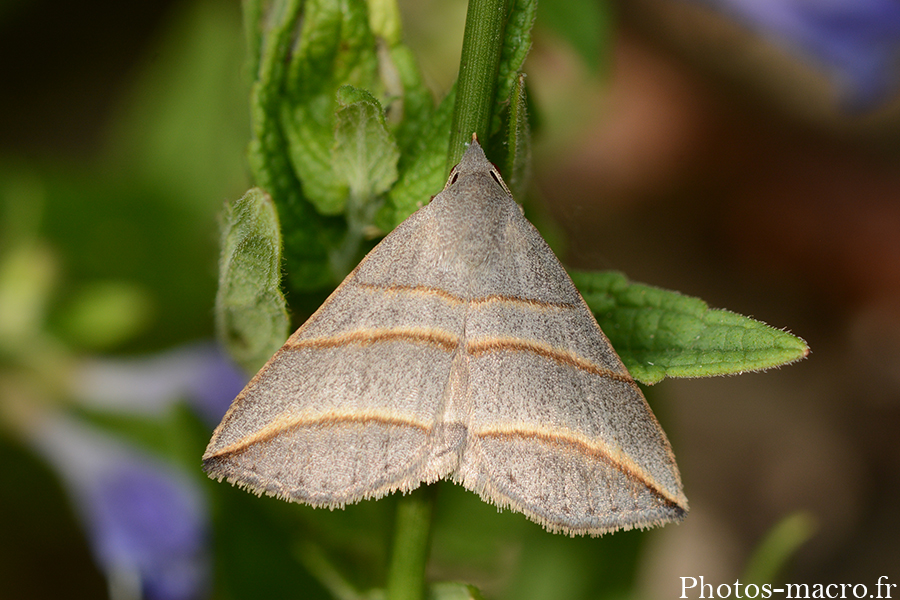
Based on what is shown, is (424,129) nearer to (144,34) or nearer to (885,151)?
(144,34)

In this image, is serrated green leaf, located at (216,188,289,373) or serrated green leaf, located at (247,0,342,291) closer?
serrated green leaf, located at (216,188,289,373)

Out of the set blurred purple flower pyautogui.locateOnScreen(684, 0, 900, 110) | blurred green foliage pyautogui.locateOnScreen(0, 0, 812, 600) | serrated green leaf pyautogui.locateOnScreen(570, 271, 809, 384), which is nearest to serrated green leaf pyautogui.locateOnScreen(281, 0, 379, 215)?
blurred green foliage pyautogui.locateOnScreen(0, 0, 812, 600)

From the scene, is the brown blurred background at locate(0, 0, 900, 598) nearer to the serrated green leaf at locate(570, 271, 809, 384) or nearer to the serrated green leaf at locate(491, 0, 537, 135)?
the serrated green leaf at locate(570, 271, 809, 384)

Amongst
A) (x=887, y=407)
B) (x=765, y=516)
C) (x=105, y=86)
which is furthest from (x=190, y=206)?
(x=887, y=407)

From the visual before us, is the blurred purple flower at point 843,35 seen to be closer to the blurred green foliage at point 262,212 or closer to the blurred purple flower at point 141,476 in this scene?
the blurred green foliage at point 262,212

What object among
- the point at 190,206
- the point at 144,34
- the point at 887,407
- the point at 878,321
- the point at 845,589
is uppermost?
the point at 144,34
